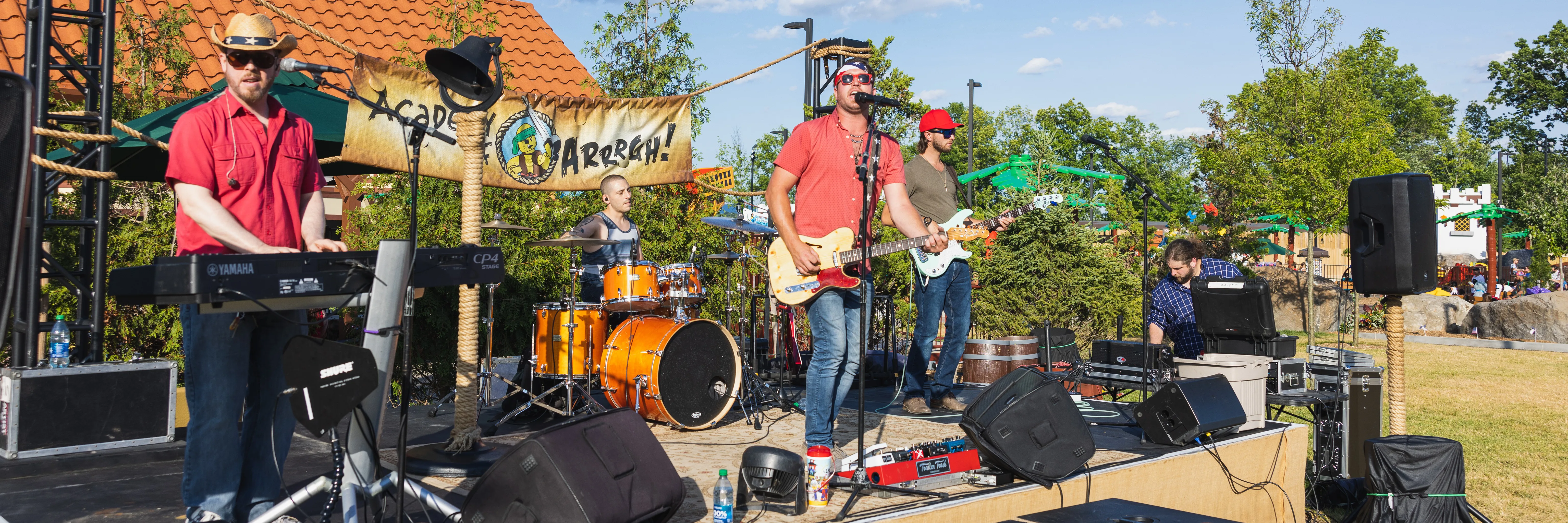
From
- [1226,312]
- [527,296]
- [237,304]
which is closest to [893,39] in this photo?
[527,296]

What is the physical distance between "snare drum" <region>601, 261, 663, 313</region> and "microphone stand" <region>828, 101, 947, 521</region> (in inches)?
67.1

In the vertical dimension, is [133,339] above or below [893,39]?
below

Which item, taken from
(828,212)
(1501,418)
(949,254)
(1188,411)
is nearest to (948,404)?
(949,254)

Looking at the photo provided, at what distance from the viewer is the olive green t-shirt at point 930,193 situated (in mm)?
6000

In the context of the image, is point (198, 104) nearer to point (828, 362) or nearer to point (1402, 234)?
point (828, 362)

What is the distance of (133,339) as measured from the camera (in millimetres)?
7176

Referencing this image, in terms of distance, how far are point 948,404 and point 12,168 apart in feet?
16.4

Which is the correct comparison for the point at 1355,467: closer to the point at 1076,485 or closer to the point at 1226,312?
the point at 1226,312

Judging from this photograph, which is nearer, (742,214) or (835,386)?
(835,386)

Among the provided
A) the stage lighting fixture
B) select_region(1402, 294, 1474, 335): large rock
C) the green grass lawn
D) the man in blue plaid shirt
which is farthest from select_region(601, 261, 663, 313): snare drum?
select_region(1402, 294, 1474, 335): large rock

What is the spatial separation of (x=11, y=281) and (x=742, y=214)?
661 centimetres

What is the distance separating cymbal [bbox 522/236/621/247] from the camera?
567cm

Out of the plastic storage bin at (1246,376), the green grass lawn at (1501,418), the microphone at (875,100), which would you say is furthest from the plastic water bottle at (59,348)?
the green grass lawn at (1501,418)

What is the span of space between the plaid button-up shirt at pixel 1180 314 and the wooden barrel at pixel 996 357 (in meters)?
1.45
